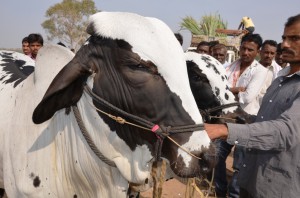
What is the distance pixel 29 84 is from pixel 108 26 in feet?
2.57

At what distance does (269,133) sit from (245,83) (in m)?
2.53

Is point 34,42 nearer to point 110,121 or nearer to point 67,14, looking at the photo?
point 110,121

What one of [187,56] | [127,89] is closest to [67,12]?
[187,56]

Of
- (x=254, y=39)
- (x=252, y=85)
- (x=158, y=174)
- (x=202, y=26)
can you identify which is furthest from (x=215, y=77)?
(x=202, y=26)

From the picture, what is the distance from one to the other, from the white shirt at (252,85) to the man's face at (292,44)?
202cm

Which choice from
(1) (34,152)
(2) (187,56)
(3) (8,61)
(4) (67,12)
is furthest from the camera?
(4) (67,12)

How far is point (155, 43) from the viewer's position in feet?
5.26

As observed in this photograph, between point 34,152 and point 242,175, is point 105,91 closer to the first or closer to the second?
point 34,152

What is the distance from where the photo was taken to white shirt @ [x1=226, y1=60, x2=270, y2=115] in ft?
13.3

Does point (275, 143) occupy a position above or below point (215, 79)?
below

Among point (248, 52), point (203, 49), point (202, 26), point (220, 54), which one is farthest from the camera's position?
point (202, 26)

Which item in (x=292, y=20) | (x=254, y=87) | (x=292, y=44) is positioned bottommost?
(x=254, y=87)

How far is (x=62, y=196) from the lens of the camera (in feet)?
6.26

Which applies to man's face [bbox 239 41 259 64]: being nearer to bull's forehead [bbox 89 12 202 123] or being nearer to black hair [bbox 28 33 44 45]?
bull's forehead [bbox 89 12 202 123]
